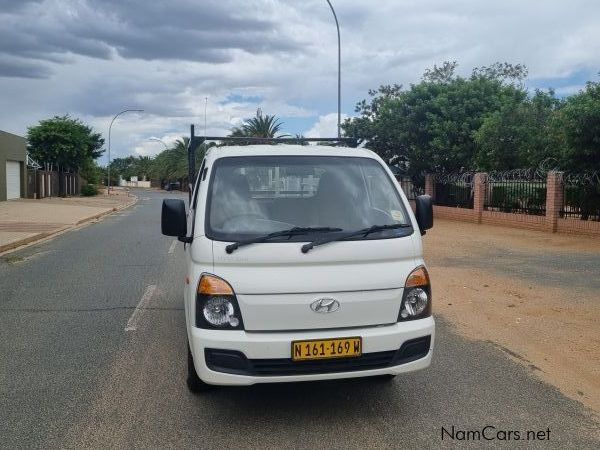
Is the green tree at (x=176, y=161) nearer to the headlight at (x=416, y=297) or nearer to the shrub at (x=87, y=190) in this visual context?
the shrub at (x=87, y=190)

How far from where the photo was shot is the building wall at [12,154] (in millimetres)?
34031

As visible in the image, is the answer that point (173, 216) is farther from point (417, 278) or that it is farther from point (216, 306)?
point (417, 278)

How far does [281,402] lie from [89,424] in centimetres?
134

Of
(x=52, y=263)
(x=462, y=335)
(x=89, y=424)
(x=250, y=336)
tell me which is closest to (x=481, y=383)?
(x=462, y=335)

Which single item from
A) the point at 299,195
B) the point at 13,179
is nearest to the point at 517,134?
the point at 299,195

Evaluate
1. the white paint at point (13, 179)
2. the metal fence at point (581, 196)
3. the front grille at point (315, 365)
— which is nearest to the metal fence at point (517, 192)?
the metal fence at point (581, 196)

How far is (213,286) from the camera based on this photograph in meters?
3.91

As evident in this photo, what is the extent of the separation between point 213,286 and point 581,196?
15.5 meters

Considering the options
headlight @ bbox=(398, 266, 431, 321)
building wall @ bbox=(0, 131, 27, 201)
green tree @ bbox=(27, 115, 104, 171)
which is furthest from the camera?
green tree @ bbox=(27, 115, 104, 171)

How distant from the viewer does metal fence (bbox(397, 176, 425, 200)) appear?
28.7 metres

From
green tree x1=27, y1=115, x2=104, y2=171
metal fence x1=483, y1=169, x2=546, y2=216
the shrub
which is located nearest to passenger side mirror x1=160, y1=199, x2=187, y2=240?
metal fence x1=483, y1=169, x2=546, y2=216

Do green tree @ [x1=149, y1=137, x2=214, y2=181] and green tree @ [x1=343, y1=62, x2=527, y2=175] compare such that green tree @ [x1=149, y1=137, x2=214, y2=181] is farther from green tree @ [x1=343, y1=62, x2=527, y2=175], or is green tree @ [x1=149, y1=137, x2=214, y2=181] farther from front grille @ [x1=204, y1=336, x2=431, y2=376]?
front grille @ [x1=204, y1=336, x2=431, y2=376]

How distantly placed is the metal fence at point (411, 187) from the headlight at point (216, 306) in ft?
82.3

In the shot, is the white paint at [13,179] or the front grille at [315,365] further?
the white paint at [13,179]
